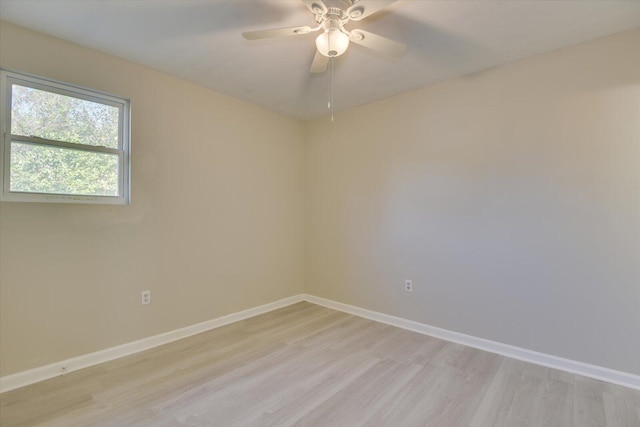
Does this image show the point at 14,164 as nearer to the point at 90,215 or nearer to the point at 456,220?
the point at 90,215

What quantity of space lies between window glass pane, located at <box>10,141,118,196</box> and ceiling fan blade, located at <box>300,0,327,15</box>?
6.54ft

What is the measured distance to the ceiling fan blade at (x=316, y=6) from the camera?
5.14ft

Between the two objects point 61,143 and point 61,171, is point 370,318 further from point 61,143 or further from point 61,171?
point 61,143

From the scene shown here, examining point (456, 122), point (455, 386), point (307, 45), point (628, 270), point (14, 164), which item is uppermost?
point (307, 45)

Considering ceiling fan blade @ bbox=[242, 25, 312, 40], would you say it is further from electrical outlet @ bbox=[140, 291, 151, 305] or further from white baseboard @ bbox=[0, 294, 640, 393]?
white baseboard @ bbox=[0, 294, 640, 393]

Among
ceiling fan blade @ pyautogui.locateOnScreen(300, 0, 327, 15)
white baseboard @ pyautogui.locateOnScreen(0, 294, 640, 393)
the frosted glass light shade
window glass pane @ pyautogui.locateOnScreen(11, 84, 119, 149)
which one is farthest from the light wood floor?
ceiling fan blade @ pyautogui.locateOnScreen(300, 0, 327, 15)

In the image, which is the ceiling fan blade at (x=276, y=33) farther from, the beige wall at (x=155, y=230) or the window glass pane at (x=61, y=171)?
the window glass pane at (x=61, y=171)

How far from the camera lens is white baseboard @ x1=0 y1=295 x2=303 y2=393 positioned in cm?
206

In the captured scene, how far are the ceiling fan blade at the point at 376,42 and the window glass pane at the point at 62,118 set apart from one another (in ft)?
6.84

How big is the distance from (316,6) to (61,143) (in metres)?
2.11

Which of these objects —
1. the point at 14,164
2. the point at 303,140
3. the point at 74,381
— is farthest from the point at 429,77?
the point at 74,381

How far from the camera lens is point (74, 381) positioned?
2135 mm

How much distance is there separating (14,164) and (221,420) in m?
2.20

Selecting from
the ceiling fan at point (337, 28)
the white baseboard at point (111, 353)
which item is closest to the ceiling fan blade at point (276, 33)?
the ceiling fan at point (337, 28)
